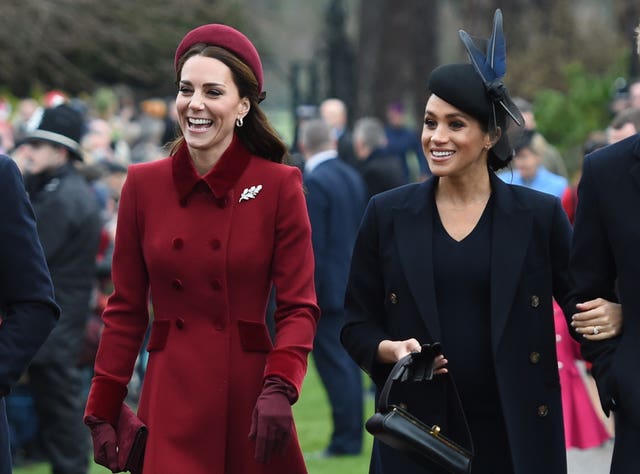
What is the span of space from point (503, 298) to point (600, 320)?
50cm

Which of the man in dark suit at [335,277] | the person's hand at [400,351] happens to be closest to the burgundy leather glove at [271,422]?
the person's hand at [400,351]

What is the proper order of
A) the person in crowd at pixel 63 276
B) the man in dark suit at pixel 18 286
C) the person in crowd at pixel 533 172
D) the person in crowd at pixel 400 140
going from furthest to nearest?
the person in crowd at pixel 400 140, the person in crowd at pixel 533 172, the person in crowd at pixel 63 276, the man in dark suit at pixel 18 286

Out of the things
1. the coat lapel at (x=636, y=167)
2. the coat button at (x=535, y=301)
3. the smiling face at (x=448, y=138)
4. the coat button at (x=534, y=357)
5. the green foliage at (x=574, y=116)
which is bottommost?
the coat button at (x=534, y=357)

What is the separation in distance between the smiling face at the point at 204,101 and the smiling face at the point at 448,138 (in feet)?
2.27

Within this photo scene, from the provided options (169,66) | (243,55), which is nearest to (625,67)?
(169,66)

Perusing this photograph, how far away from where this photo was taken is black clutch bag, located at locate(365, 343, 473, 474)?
16.8 ft

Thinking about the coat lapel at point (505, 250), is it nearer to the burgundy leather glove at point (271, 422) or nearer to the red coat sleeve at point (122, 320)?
the burgundy leather glove at point (271, 422)

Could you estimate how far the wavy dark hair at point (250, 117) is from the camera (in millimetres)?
5613

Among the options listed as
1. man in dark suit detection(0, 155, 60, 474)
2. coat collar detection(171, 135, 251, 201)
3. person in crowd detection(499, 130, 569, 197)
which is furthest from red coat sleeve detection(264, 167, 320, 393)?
person in crowd detection(499, 130, 569, 197)

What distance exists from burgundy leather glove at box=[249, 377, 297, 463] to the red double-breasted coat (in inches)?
4.9

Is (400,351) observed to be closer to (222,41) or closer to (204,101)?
(204,101)

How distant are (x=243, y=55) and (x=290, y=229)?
63 centimetres

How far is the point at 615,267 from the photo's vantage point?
16.5 feet

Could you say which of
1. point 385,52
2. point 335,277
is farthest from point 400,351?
point 385,52
